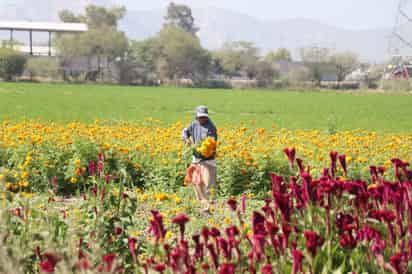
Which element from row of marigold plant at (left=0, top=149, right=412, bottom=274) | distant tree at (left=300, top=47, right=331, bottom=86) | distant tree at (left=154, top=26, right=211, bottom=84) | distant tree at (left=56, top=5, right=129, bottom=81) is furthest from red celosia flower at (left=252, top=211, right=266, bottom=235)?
distant tree at (left=154, top=26, right=211, bottom=84)

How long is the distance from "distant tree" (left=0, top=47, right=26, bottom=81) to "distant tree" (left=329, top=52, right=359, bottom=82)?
52.3m

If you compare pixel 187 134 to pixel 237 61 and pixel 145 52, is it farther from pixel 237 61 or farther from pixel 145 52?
pixel 237 61

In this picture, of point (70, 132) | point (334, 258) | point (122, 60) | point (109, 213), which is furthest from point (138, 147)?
point (122, 60)

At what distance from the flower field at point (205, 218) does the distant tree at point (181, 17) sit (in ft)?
511

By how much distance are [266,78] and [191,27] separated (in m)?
69.3

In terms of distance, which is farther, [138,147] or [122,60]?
[122,60]

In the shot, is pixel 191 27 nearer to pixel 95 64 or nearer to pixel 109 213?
pixel 95 64

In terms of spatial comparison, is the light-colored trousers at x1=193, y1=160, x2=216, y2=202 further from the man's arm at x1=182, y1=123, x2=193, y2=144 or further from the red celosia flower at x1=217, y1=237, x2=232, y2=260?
the red celosia flower at x1=217, y1=237, x2=232, y2=260

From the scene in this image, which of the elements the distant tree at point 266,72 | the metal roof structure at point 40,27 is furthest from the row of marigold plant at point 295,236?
the metal roof structure at point 40,27

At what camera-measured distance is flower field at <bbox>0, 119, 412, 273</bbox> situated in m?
2.74

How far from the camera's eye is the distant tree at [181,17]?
16312 centimetres

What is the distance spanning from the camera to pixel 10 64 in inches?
3061

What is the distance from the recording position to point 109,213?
4133 mm

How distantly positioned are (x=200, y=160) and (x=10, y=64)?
7358 cm
